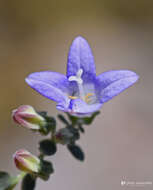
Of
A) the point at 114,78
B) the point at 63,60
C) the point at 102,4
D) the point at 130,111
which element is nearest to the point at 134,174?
the point at 130,111

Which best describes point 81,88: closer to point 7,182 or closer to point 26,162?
point 26,162

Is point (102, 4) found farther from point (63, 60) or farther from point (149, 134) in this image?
point (149, 134)

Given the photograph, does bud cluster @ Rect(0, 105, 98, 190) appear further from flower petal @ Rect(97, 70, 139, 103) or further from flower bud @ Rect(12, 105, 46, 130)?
flower petal @ Rect(97, 70, 139, 103)

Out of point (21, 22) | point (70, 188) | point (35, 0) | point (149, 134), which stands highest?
point (35, 0)

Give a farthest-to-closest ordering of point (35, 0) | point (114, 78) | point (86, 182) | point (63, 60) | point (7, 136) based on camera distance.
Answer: point (35, 0) < point (63, 60) < point (7, 136) < point (86, 182) < point (114, 78)

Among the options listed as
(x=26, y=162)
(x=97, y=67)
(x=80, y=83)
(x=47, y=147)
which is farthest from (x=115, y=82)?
(x=97, y=67)

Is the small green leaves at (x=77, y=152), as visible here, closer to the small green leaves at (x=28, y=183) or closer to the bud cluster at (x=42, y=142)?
the bud cluster at (x=42, y=142)

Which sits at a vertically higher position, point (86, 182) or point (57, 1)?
point (57, 1)
